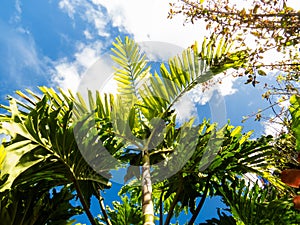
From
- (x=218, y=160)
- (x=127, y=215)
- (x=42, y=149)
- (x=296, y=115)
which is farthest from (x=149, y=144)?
(x=296, y=115)

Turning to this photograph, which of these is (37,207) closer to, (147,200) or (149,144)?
(147,200)

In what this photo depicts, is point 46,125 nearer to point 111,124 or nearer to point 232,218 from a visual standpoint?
point 111,124

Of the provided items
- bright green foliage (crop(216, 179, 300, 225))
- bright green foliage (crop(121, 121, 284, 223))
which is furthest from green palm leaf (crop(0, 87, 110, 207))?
bright green foliage (crop(216, 179, 300, 225))

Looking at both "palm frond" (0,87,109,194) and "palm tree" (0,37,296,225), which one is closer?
"palm frond" (0,87,109,194)

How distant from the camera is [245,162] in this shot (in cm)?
325

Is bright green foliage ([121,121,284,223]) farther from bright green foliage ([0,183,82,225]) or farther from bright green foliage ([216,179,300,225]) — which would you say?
bright green foliage ([0,183,82,225])

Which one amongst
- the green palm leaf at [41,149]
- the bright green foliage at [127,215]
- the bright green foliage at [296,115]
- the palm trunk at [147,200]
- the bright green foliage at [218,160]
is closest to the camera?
the bright green foliage at [296,115]

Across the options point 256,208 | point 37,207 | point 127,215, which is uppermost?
point 127,215

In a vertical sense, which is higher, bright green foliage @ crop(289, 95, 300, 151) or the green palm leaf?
the green palm leaf

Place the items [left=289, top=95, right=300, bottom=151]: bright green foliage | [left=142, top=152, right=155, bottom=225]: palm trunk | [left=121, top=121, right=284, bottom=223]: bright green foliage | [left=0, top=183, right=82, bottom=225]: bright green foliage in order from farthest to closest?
[left=121, top=121, right=284, bottom=223]: bright green foliage
[left=0, top=183, right=82, bottom=225]: bright green foliage
[left=142, top=152, right=155, bottom=225]: palm trunk
[left=289, top=95, right=300, bottom=151]: bright green foliage

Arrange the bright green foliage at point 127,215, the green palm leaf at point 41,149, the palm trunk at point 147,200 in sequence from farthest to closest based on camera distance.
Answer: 1. the bright green foliage at point 127,215
2. the palm trunk at point 147,200
3. the green palm leaf at point 41,149

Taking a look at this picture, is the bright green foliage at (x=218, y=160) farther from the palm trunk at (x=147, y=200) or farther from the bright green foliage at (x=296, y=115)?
the bright green foliage at (x=296, y=115)

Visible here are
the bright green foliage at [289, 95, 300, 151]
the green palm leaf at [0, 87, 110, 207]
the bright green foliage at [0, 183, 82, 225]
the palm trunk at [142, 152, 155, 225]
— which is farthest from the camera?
the bright green foliage at [0, 183, 82, 225]

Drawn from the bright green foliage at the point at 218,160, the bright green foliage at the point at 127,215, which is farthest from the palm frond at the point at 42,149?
the bright green foliage at the point at 127,215
